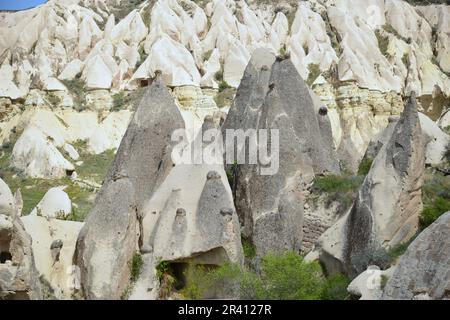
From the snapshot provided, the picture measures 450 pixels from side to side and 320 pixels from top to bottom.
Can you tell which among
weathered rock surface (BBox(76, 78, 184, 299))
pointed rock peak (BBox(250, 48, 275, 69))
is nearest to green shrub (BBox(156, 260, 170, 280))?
weathered rock surface (BBox(76, 78, 184, 299))

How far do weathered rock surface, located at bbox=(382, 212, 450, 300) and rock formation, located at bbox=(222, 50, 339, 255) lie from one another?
3568mm

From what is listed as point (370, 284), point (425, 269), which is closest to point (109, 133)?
point (370, 284)

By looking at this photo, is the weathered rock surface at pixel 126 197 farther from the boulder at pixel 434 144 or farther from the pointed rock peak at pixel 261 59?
the boulder at pixel 434 144

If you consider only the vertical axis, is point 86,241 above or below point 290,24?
above

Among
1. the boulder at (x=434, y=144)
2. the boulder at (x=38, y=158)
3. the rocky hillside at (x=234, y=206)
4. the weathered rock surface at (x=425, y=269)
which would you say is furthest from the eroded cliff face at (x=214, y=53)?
the weathered rock surface at (x=425, y=269)

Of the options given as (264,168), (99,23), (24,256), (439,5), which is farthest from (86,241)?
(439,5)

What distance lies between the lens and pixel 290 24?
40188 millimetres

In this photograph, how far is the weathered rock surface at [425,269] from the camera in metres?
6.37

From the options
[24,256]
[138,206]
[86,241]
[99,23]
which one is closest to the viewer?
[24,256]

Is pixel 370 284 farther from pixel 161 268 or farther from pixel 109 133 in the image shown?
pixel 109 133

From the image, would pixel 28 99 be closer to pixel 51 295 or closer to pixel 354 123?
pixel 354 123

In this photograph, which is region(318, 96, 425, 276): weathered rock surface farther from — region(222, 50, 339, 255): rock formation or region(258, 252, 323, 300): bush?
region(222, 50, 339, 255): rock formation

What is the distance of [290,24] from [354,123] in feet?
37.4

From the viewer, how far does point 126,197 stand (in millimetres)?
9320
